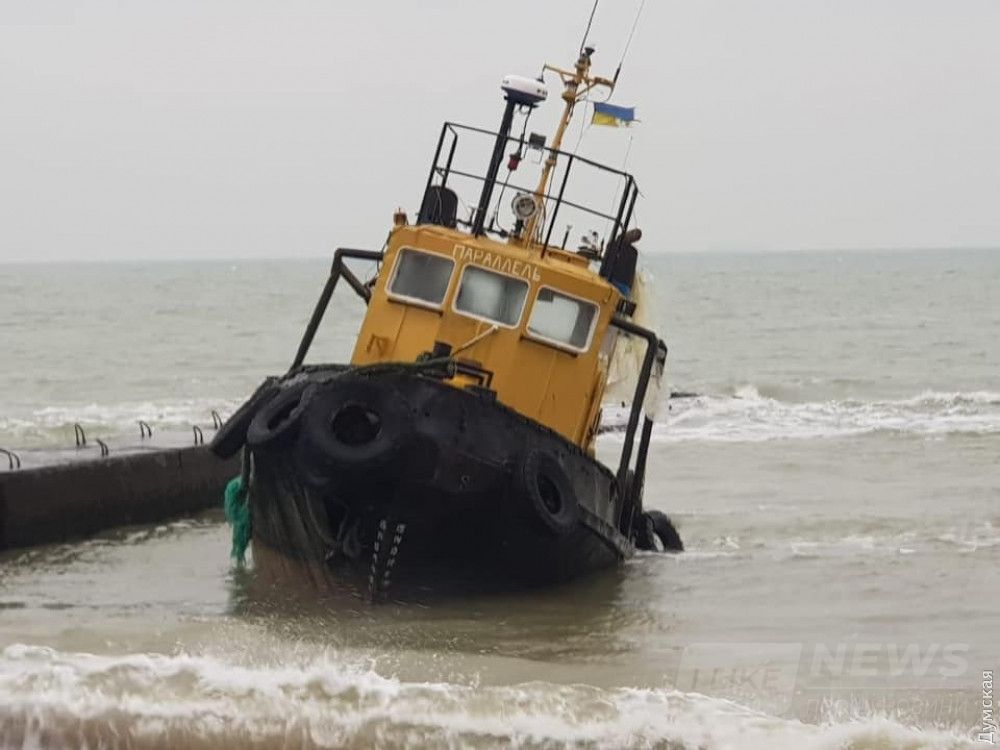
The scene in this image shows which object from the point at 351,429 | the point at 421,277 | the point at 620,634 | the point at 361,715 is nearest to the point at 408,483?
the point at 351,429

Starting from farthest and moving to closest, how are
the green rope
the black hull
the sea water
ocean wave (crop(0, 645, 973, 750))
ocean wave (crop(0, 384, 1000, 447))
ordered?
ocean wave (crop(0, 384, 1000, 447)), the green rope, the black hull, the sea water, ocean wave (crop(0, 645, 973, 750))

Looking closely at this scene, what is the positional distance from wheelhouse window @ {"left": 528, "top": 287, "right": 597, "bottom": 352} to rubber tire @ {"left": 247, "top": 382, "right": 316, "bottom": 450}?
1993mm

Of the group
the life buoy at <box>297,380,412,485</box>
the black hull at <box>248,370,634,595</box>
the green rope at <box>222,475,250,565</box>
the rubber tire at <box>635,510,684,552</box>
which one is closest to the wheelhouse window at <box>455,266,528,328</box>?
the black hull at <box>248,370,634,595</box>

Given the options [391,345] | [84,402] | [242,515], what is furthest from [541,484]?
[84,402]

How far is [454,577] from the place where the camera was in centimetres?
1161

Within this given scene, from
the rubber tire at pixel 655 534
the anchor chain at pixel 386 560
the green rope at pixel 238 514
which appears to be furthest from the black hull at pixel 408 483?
the rubber tire at pixel 655 534

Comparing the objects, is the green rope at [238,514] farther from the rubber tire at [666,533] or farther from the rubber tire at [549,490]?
the rubber tire at [666,533]

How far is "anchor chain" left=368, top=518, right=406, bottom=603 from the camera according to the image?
1114 cm

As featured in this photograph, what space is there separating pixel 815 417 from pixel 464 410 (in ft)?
68.5

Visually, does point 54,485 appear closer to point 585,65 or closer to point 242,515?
point 242,515

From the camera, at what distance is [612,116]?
13781 millimetres

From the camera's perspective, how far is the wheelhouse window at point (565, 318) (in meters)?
12.3

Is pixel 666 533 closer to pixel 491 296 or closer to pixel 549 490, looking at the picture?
pixel 549 490

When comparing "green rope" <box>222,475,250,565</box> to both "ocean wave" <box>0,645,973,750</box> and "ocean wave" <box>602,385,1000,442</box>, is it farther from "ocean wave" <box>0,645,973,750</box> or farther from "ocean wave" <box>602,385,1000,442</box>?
"ocean wave" <box>602,385,1000,442</box>
